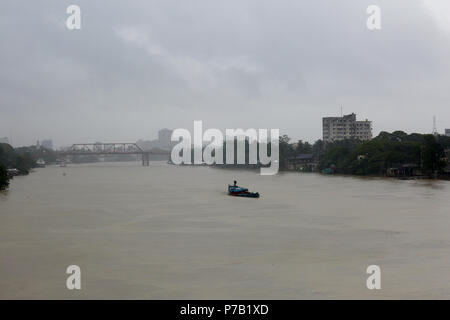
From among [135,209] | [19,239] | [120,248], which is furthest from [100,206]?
[120,248]

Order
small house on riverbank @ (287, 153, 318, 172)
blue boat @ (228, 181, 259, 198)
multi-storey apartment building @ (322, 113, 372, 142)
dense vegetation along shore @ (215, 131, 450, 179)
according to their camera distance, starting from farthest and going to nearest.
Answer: multi-storey apartment building @ (322, 113, 372, 142), small house on riverbank @ (287, 153, 318, 172), dense vegetation along shore @ (215, 131, 450, 179), blue boat @ (228, 181, 259, 198)

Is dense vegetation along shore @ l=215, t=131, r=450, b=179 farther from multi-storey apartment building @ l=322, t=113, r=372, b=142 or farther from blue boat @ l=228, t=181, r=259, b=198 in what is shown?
multi-storey apartment building @ l=322, t=113, r=372, b=142

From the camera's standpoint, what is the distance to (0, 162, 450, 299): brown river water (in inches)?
159

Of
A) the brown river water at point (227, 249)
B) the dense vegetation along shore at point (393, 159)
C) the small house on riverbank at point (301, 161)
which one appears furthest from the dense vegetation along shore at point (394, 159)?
the brown river water at point (227, 249)

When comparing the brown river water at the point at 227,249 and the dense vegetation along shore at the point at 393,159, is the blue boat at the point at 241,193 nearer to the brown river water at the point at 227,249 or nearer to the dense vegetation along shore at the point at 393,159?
the brown river water at the point at 227,249

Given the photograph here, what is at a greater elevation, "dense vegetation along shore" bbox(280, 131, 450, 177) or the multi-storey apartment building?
the multi-storey apartment building

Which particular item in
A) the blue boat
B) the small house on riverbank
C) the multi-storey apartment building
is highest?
the multi-storey apartment building

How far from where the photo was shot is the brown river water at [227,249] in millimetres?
4047

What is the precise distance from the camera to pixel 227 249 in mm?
5586

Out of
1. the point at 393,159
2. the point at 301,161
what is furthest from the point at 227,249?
the point at 301,161

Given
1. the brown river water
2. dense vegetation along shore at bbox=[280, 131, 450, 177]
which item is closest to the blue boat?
the brown river water

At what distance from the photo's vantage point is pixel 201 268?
4707 millimetres
